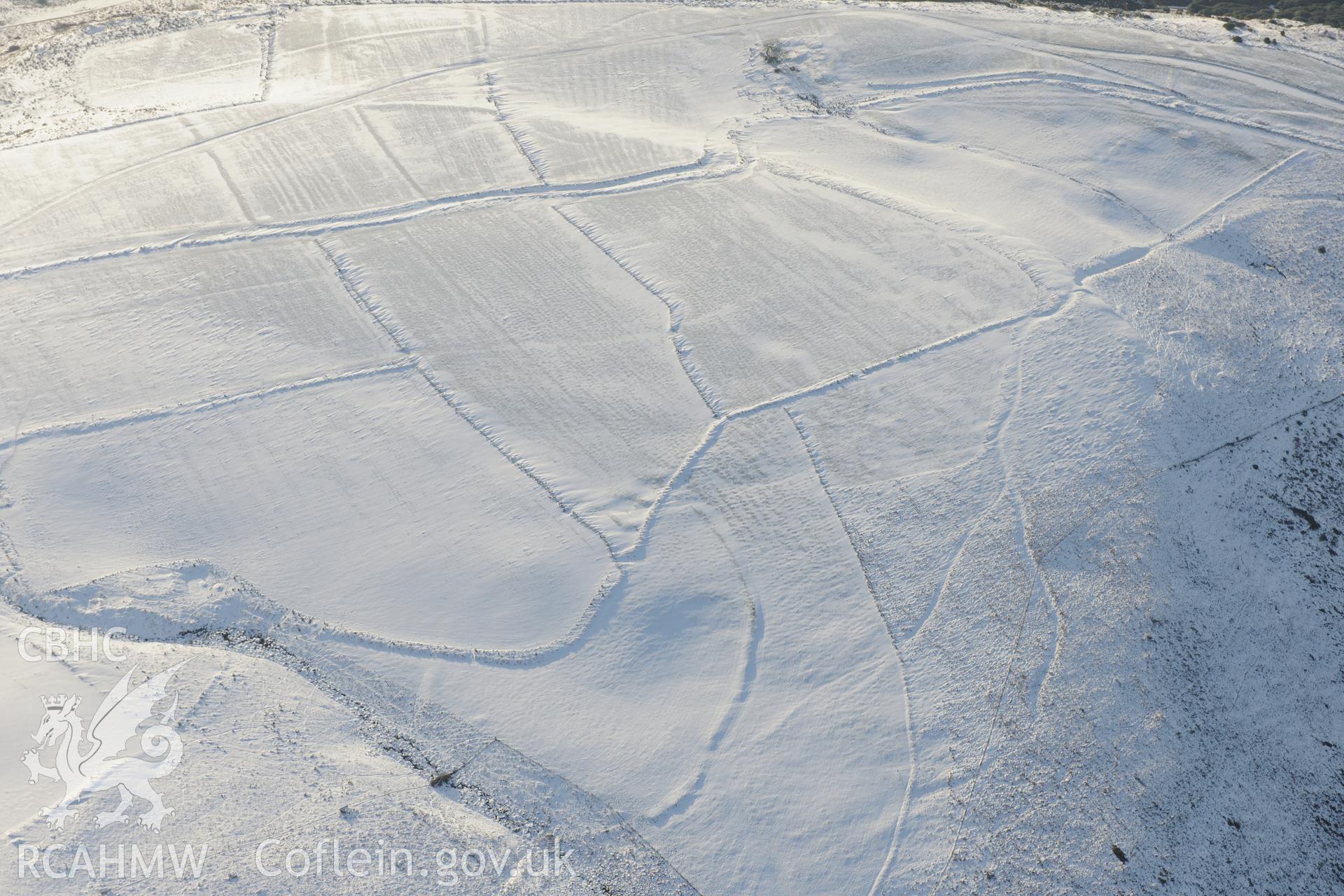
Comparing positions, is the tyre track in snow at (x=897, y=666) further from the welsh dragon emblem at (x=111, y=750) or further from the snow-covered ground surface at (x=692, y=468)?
the welsh dragon emblem at (x=111, y=750)

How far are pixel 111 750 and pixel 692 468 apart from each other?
11329 millimetres

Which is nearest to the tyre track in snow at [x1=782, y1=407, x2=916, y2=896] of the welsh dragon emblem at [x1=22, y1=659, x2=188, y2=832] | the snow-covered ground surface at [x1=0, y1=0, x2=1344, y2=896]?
the snow-covered ground surface at [x1=0, y1=0, x2=1344, y2=896]

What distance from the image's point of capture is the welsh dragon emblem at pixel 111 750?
1391cm

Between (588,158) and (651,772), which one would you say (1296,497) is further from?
(588,158)

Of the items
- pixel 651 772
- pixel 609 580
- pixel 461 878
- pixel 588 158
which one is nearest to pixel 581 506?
pixel 609 580

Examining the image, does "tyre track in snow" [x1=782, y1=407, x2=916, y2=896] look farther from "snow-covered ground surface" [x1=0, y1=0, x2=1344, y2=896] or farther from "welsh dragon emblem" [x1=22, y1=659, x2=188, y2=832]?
"welsh dragon emblem" [x1=22, y1=659, x2=188, y2=832]

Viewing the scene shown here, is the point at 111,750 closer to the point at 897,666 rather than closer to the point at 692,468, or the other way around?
the point at 692,468

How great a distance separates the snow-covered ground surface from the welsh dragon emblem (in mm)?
163

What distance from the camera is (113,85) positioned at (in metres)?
29.5

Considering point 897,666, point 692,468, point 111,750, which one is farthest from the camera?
point 692,468

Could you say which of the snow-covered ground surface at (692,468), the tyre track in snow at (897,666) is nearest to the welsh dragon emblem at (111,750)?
the snow-covered ground surface at (692,468)

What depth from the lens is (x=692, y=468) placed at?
19.1m

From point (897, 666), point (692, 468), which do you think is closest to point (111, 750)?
point (692, 468)

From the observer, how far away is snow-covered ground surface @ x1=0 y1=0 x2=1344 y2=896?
49.0 ft
